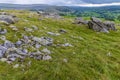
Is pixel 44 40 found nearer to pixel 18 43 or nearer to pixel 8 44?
pixel 18 43

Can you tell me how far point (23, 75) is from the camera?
3194 cm

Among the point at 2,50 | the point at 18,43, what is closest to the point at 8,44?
the point at 18,43

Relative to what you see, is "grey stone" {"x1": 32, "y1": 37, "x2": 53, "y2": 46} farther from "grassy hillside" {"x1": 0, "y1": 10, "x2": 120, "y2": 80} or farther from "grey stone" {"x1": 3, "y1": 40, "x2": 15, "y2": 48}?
"grey stone" {"x1": 3, "y1": 40, "x2": 15, "y2": 48}

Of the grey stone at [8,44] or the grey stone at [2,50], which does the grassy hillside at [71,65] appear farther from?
the grey stone at [2,50]

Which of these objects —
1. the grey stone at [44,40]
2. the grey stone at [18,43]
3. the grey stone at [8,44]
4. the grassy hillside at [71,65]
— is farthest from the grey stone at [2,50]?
the grey stone at [44,40]

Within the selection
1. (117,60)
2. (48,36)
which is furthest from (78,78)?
(48,36)

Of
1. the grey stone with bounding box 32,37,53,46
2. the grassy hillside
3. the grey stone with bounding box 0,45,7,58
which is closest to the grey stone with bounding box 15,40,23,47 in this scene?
the grassy hillside

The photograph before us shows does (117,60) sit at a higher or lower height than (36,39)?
lower

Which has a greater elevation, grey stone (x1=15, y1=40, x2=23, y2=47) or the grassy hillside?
grey stone (x1=15, y1=40, x2=23, y2=47)

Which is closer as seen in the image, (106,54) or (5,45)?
(5,45)

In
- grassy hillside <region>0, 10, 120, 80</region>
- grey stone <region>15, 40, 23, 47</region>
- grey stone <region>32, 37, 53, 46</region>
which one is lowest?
grassy hillside <region>0, 10, 120, 80</region>

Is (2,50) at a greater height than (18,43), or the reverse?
(18,43)

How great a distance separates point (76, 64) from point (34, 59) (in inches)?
237

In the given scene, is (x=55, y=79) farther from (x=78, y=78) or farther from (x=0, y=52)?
(x=0, y=52)
